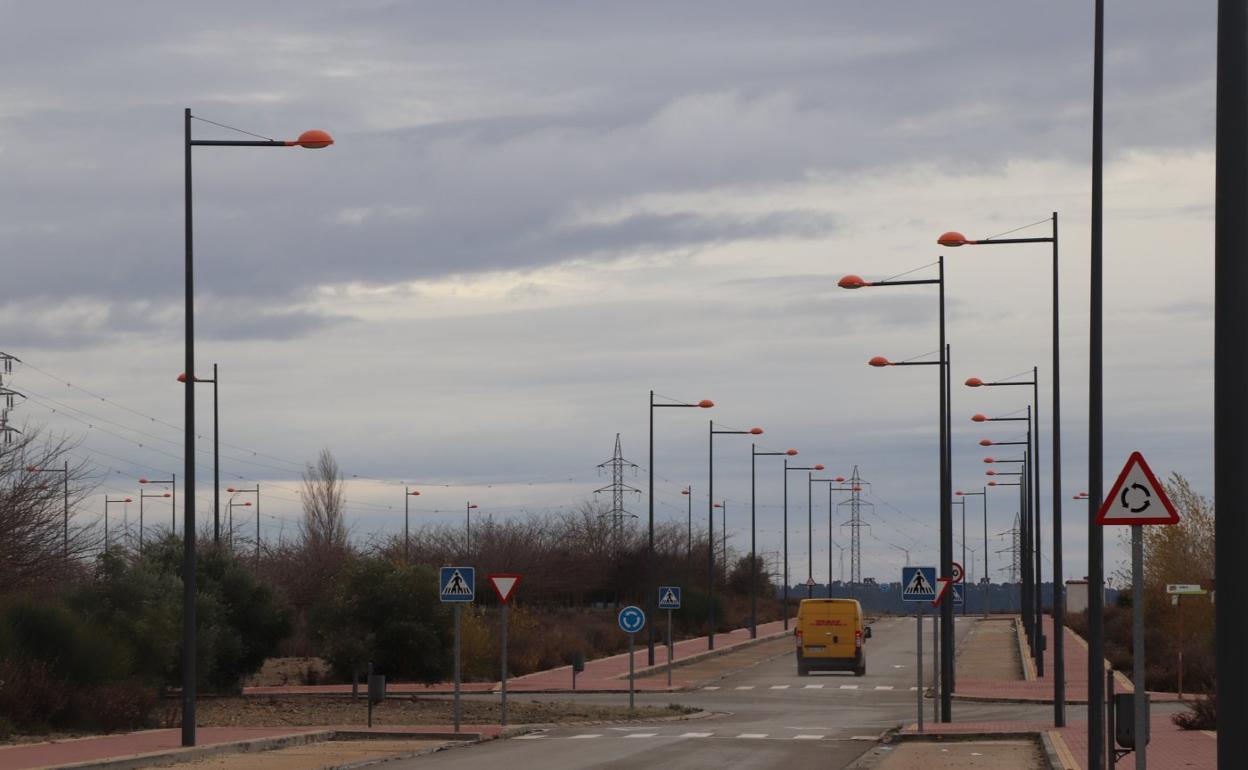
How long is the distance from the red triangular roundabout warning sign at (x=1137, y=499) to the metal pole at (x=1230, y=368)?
166 inches

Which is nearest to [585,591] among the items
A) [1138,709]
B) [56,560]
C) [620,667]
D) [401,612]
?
[620,667]

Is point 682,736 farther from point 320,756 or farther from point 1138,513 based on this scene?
point 1138,513

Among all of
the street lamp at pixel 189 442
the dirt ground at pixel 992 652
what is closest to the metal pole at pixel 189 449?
the street lamp at pixel 189 442

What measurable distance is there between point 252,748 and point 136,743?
1723mm

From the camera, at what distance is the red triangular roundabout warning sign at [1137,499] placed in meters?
13.6

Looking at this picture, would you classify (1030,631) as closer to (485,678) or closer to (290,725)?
(485,678)

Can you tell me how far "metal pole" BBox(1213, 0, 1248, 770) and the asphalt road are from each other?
14490 millimetres

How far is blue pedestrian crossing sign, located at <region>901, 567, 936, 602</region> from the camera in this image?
98.0 feet

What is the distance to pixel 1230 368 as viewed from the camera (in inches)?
368

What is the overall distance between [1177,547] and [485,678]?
2591 cm

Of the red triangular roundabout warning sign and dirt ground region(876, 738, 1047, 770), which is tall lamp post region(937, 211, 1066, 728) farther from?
the red triangular roundabout warning sign

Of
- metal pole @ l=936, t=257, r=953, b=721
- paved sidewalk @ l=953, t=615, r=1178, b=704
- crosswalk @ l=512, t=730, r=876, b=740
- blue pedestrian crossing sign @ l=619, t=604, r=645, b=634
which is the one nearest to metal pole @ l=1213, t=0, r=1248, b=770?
crosswalk @ l=512, t=730, r=876, b=740

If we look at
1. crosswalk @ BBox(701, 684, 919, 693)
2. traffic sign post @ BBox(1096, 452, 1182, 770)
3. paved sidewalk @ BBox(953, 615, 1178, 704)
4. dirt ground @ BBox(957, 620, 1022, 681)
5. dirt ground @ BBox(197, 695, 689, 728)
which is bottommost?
dirt ground @ BBox(957, 620, 1022, 681)

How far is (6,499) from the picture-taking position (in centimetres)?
3469
